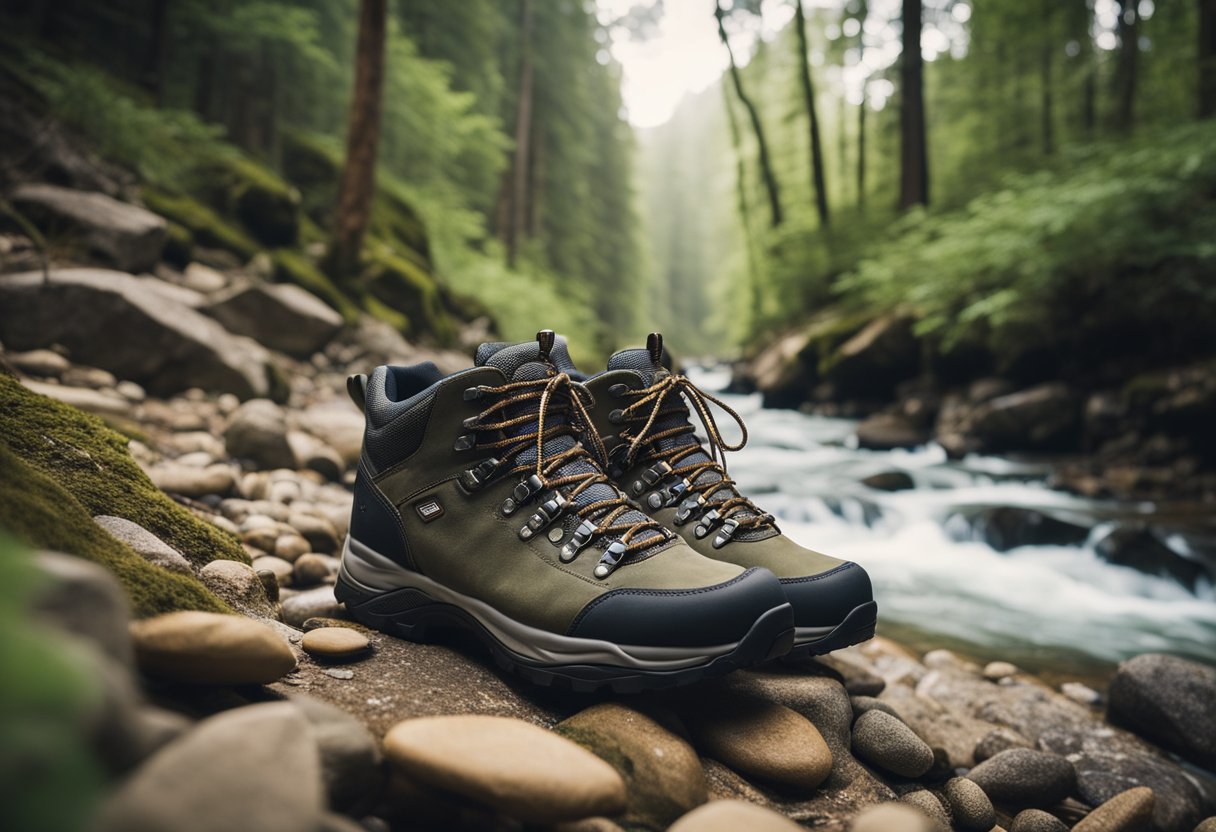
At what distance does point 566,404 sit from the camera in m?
Answer: 1.73

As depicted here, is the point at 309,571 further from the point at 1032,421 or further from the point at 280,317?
the point at 1032,421

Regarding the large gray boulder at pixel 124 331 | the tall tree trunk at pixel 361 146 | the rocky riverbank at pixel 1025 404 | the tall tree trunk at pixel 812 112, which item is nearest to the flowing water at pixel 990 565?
the rocky riverbank at pixel 1025 404

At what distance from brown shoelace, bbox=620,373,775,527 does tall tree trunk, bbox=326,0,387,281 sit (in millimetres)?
7310

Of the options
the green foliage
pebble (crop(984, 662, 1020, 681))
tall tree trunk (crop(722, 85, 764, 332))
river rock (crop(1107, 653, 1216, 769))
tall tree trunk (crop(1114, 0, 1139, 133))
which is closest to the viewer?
river rock (crop(1107, 653, 1216, 769))

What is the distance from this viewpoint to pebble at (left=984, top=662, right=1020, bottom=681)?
128 inches

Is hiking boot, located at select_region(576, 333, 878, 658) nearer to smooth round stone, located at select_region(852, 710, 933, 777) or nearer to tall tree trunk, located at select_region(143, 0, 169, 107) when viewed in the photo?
smooth round stone, located at select_region(852, 710, 933, 777)

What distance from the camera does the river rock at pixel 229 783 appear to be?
52 cm

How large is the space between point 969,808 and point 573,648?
1.03 meters

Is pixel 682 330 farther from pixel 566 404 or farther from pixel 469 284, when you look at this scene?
pixel 566 404

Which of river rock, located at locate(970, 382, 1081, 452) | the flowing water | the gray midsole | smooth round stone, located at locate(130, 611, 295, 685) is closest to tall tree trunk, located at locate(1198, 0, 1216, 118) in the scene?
river rock, located at locate(970, 382, 1081, 452)

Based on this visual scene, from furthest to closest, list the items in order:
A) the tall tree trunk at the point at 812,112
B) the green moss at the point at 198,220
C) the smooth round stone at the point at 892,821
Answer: the tall tree trunk at the point at 812,112 < the green moss at the point at 198,220 < the smooth round stone at the point at 892,821

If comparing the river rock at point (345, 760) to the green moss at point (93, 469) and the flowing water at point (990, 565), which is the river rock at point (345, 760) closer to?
the green moss at point (93, 469)

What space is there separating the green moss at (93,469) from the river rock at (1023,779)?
213 centimetres

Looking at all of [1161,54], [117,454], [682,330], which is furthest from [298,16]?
[682,330]
